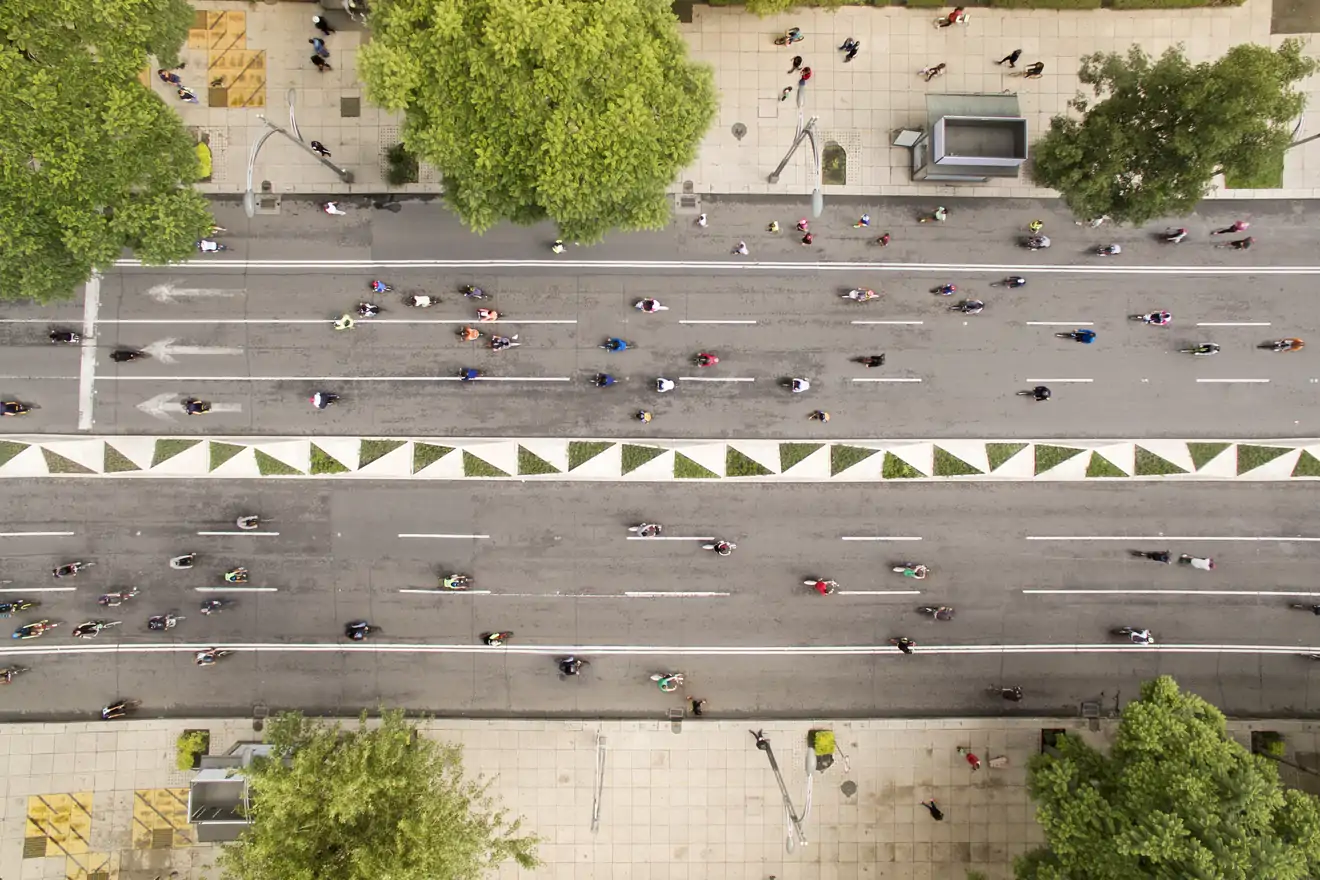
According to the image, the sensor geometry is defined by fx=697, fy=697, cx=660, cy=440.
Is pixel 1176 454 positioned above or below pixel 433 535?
above

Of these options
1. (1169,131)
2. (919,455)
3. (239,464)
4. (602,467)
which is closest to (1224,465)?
(919,455)

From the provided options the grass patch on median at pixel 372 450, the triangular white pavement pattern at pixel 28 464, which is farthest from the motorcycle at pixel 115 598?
the grass patch on median at pixel 372 450

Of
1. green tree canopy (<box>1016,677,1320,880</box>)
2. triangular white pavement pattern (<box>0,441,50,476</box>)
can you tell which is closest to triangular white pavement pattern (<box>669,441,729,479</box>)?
green tree canopy (<box>1016,677,1320,880</box>)

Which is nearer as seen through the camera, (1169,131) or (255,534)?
(1169,131)

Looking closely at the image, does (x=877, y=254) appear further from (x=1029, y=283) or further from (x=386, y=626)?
(x=386, y=626)

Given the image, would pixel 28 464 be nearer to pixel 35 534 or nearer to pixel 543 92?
pixel 35 534

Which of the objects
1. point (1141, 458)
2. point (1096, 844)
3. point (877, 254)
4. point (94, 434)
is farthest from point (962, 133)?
point (94, 434)

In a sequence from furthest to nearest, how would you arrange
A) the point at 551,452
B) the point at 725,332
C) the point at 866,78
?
the point at 866,78, the point at 725,332, the point at 551,452
